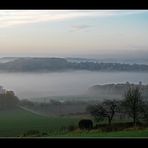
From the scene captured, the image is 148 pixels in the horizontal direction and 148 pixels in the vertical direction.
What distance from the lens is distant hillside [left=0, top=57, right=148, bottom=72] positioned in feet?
9.08

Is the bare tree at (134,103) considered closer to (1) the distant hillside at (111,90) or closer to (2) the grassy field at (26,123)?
(1) the distant hillside at (111,90)

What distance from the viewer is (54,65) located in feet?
9.06

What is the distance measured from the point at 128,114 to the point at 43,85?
0.59m

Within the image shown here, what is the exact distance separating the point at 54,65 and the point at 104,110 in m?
0.44

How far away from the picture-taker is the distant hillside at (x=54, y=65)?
277cm

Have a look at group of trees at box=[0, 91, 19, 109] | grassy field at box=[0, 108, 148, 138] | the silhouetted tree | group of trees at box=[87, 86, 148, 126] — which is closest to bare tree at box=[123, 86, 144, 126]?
group of trees at box=[87, 86, 148, 126]

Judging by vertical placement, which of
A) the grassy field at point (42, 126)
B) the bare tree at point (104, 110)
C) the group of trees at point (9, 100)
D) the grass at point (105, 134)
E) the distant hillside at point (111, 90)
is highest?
the distant hillside at point (111, 90)

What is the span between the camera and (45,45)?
9.11 ft

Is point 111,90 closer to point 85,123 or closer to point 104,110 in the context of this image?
point 104,110

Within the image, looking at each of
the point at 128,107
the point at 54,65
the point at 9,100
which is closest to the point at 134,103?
the point at 128,107

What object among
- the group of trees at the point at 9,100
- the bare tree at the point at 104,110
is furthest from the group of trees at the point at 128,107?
the group of trees at the point at 9,100

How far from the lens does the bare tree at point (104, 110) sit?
2.77 metres

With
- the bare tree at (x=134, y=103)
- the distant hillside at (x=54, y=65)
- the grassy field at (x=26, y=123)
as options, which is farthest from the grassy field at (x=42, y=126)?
the distant hillside at (x=54, y=65)

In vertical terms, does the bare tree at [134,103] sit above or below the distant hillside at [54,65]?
below
